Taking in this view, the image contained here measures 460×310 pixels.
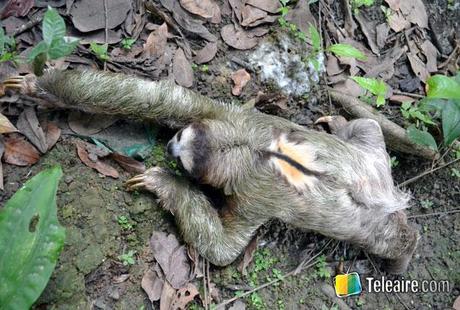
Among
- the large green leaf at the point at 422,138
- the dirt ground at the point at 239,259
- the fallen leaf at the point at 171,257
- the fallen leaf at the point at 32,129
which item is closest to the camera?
the dirt ground at the point at 239,259

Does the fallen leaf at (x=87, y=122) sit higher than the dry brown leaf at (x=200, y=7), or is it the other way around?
the dry brown leaf at (x=200, y=7)

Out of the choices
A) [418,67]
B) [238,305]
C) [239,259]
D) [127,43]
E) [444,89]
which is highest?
[444,89]

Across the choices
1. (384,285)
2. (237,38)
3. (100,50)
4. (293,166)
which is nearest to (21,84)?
(100,50)

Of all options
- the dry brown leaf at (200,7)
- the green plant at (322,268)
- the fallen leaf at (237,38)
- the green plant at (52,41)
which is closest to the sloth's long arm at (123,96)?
the green plant at (52,41)

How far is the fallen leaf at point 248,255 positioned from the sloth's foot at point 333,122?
1.59 meters

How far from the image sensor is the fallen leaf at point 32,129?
459 cm

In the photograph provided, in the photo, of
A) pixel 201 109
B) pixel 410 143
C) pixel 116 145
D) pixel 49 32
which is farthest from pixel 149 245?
pixel 410 143

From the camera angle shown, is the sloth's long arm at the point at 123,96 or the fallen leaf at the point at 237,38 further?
the fallen leaf at the point at 237,38

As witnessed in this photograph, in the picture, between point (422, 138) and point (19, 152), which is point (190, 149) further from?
point (422, 138)

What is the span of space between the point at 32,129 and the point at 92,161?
582 mm

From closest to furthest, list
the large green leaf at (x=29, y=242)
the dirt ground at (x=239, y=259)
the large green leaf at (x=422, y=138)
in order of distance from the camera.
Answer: the large green leaf at (x=29, y=242) → the dirt ground at (x=239, y=259) → the large green leaf at (x=422, y=138)

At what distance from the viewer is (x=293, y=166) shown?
482cm

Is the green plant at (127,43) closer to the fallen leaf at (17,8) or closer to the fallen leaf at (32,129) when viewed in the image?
the fallen leaf at (17,8)

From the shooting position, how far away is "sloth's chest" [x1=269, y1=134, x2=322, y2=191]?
190 inches
